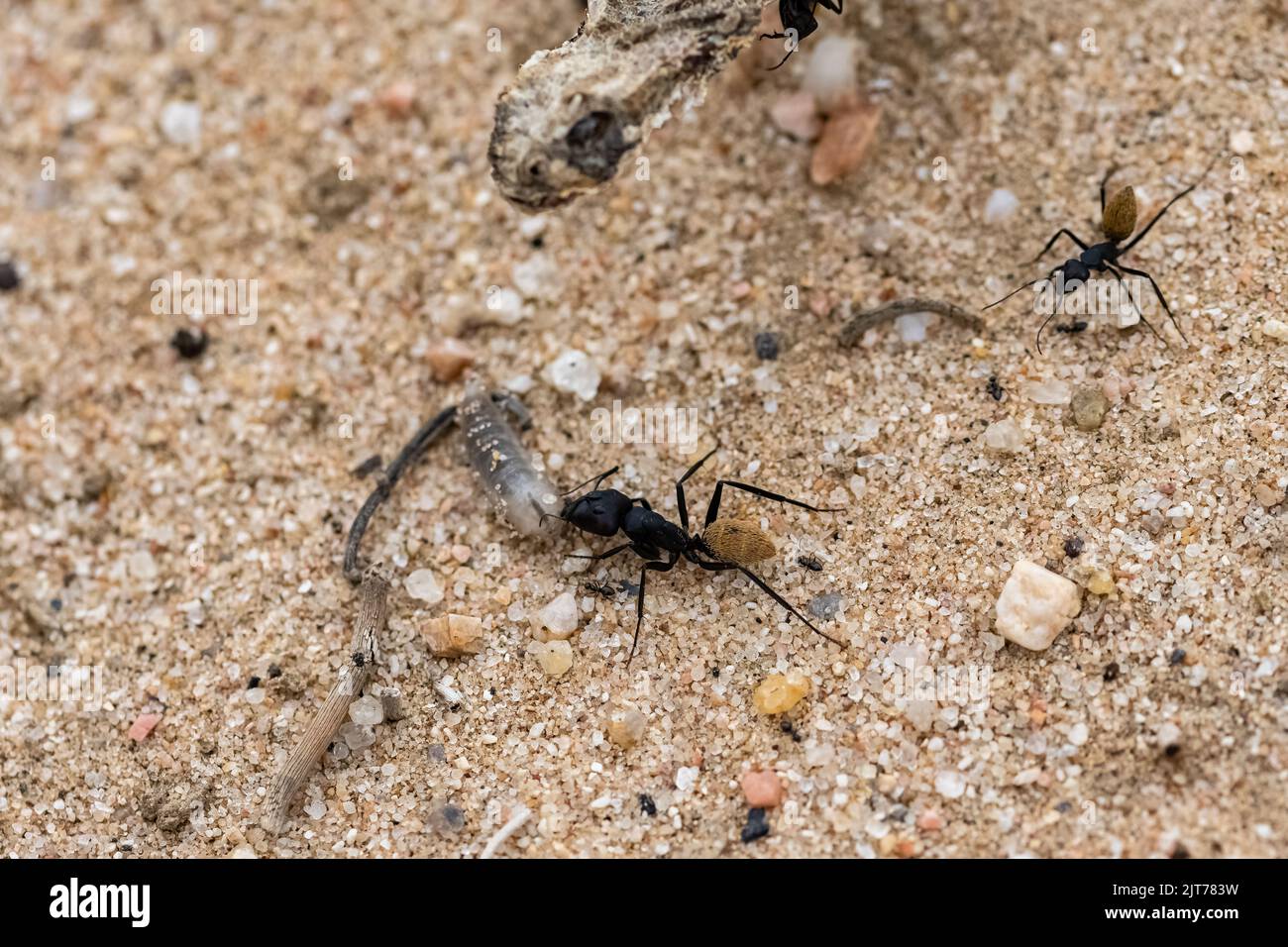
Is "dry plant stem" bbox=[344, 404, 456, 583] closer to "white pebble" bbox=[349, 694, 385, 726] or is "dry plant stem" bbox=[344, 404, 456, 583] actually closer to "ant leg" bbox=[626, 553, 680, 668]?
"white pebble" bbox=[349, 694, 385, 726]

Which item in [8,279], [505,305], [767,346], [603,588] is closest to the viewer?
[603,588]

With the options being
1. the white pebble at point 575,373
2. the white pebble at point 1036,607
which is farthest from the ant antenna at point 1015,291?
the white pebble at point 575,373

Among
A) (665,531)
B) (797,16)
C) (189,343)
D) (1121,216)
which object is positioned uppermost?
(797,16)

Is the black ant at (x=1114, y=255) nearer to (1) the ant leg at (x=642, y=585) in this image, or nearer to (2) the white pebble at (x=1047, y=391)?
(2) the white pebble at (x=1047, y=391)

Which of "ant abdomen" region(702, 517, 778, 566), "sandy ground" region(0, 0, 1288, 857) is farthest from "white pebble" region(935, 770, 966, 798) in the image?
"ant abdomen" region(702, 517, 778, 566)

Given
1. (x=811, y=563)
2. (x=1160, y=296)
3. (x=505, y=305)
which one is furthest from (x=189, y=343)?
(x=1160, y=296)

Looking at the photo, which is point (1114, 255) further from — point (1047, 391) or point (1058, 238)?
point (1047, 391)
